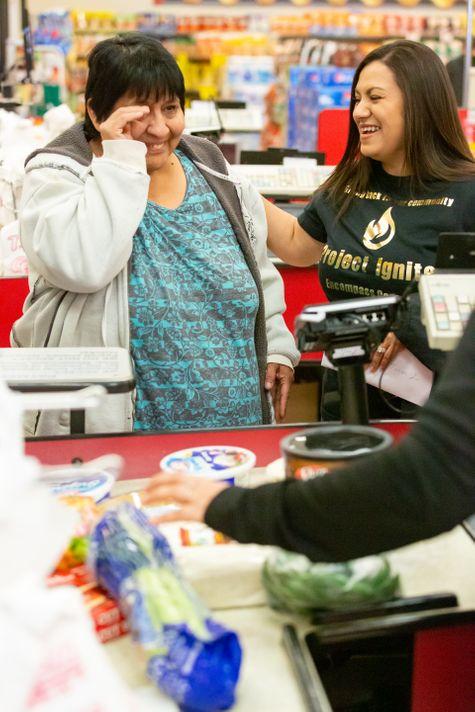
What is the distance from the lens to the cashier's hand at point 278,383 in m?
2.23

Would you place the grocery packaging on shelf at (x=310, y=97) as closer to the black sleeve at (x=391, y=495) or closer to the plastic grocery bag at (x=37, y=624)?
the black sleeve at (x=391, y=495)

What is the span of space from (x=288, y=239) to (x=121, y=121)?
76cm

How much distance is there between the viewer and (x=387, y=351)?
2.28 meters

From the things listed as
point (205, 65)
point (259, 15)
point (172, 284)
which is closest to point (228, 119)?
point (205, 65)

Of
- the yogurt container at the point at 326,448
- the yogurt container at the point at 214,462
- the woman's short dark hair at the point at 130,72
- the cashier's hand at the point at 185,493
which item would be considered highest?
the woman's short dark hair at the point at 130,72

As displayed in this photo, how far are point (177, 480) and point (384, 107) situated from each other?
5.06 ft

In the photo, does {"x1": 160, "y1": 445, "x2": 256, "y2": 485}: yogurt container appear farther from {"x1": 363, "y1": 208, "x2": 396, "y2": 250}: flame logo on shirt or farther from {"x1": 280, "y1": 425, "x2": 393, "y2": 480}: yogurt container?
{"x1": 363, "y1": 208, "x2": 396, "y2": 250}: flame logo on shirt

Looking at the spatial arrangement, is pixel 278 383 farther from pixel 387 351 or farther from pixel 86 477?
pixel 86 477

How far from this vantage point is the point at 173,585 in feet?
3.43

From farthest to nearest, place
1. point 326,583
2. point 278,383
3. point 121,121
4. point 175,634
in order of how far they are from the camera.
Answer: point 278,383
point 121,121
point 326,583
point 175,634

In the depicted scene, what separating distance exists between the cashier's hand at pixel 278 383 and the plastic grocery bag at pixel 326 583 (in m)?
1.05

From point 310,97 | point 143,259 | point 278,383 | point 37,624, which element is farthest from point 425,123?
point 310,97

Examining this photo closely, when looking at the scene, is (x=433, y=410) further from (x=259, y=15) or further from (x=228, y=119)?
(x=259, y=15)

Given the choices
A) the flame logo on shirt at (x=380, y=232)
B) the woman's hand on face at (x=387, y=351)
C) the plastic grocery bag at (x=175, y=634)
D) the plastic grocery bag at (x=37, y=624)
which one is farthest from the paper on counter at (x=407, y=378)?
the plastic grocery bag at (x=37, y=624)
